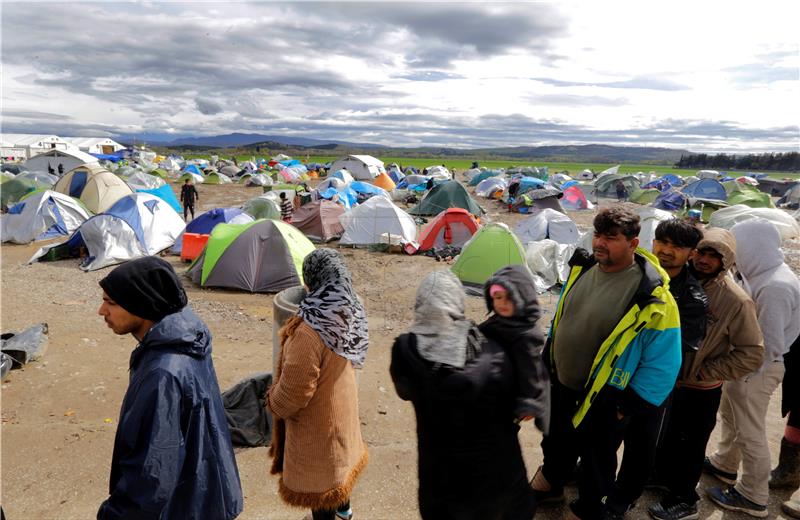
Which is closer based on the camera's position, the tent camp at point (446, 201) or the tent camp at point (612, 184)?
the tent camp at point (446, 201)

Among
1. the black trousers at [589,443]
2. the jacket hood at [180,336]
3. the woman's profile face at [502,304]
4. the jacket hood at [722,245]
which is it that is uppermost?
the jacket hood at [722,245]

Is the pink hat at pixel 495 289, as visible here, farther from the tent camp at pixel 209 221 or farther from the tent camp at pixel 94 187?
the tent camp at pixel 94 187

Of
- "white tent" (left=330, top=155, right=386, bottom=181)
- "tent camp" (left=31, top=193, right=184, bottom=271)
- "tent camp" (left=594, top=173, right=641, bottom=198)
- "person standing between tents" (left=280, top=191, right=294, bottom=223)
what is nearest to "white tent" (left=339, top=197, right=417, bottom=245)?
"person standing between tents" (left=280, top=191, right=294, bottom=223)

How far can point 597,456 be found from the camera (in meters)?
2.90

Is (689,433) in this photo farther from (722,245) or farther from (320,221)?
(320,221)

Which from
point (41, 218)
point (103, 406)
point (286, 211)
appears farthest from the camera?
point (286, 211)

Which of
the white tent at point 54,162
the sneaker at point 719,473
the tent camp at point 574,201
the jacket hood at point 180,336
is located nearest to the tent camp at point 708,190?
the tent camp at point 574,201

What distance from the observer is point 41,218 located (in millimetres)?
14242

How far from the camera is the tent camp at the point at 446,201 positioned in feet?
70.0

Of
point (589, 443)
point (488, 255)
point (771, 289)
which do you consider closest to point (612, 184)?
point (488, 255)

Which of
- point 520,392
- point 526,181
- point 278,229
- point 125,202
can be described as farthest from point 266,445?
point 526,181

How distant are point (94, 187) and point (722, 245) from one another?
21093mm

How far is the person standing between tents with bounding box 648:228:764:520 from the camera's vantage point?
2.96 metres

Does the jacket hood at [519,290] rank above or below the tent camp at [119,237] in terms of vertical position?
above
